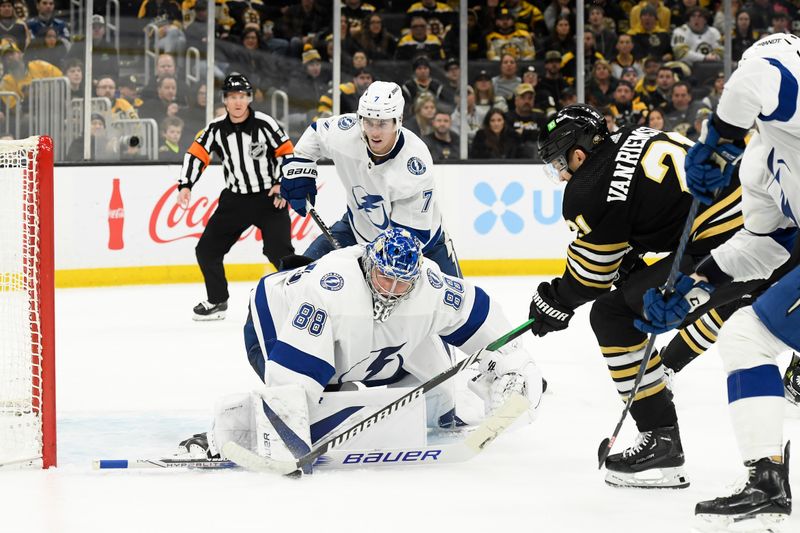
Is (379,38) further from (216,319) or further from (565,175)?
(565,175)

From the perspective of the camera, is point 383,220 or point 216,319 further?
point 216,319

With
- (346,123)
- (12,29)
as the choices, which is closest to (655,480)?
(346,123)

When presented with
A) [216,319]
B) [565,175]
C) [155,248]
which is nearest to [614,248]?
[565,175]

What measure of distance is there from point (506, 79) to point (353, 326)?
230 inches

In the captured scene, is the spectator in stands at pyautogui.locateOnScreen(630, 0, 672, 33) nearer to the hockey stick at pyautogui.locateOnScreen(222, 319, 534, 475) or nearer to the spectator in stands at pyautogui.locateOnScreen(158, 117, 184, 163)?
the spectator in stands at pyautogui.locateOnScreen(158, 117, 184, 163)

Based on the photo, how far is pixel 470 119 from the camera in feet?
27.8

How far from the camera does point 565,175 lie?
3.18 meters

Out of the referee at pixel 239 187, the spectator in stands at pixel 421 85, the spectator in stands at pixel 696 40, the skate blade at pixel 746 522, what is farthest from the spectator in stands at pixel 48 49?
the skate blade at pixel 746 522

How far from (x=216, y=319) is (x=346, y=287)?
127 inches

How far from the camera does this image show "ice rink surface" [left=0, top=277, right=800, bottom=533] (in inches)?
110

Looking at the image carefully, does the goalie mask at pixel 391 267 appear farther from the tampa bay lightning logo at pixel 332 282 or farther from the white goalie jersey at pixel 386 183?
the white goalie jersey at pixel 386 183

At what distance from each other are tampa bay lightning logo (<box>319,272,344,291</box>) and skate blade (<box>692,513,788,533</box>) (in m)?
1.09

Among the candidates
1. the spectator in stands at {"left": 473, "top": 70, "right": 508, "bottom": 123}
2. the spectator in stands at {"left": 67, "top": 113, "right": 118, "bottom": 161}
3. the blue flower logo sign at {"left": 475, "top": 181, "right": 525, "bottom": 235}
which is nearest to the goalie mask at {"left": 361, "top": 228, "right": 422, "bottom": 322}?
the spectator in stands at {"left": 67, "top": 113, "right": 118, "bottom": 161}

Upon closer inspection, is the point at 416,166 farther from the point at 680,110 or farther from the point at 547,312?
the point at 680,110
